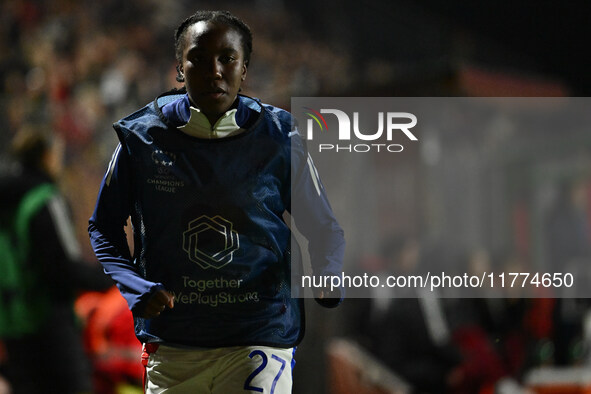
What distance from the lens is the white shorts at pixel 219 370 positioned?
1.98 m

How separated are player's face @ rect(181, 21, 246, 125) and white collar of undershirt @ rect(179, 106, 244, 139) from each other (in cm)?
2

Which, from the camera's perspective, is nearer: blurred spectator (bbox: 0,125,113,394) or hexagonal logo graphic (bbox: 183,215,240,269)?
hexagonal logo graphic (bbox: 183,215,240,269)

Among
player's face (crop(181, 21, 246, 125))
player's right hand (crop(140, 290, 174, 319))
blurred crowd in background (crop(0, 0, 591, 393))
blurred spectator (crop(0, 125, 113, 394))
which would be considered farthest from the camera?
blurred crowd in background (crop(0, 0, 591, 393))

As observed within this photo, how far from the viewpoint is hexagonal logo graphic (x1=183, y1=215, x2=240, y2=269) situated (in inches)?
78.2

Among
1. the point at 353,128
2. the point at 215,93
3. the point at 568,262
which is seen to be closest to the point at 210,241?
the point at 215,93

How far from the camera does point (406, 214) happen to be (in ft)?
19.9

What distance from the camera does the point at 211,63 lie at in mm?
1969

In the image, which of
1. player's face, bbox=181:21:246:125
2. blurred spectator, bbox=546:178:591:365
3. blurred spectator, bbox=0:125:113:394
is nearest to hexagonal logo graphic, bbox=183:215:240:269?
player's face, bbox=181:21:246:125

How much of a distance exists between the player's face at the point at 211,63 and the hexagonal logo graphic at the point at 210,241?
11.6 inches

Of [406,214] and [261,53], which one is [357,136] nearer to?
[406,214]

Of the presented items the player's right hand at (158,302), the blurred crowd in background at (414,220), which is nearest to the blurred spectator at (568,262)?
the blurred crowd in background at (414,220)

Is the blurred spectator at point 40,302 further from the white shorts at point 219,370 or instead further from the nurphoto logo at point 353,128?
the white shorts at point 219,370

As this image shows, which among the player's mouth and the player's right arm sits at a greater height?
the player's mouth

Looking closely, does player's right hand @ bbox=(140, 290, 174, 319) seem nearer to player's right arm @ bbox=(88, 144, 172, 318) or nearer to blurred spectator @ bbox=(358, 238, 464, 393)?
player's right arm @ bbox=(88, 144, 172, 318)
